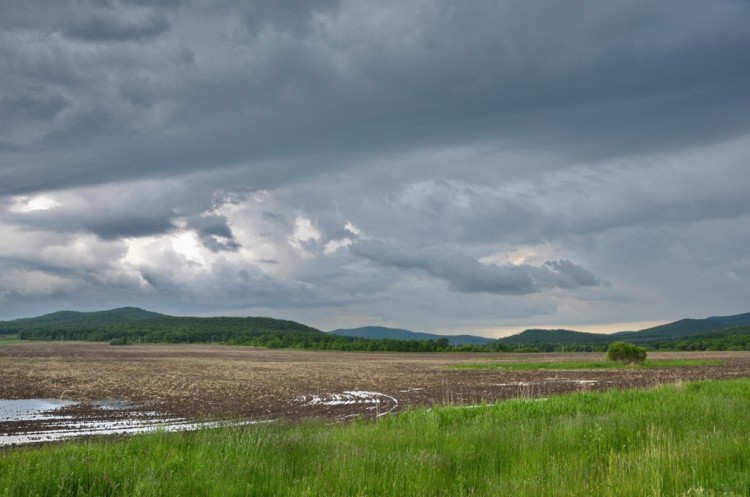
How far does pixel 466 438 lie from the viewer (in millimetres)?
14125

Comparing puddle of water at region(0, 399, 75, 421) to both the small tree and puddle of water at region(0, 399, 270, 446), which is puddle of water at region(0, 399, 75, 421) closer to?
puddle of water at region(0, 399, 270, 446)

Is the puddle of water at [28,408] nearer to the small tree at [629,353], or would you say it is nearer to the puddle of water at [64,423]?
the puddle of water at [64,423]

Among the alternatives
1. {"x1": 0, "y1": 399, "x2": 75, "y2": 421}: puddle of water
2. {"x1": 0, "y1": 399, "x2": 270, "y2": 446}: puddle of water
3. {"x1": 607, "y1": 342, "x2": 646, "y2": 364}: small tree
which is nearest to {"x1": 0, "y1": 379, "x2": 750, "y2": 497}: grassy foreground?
{"x1": 0, "y1": 399, "x2": 270, "y2": 446}: puddle of water

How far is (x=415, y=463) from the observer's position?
10711 mm

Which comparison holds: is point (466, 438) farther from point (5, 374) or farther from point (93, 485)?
point (5, 374)

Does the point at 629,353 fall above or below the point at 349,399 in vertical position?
above

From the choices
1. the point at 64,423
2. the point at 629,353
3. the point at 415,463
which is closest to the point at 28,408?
the point at 64,423

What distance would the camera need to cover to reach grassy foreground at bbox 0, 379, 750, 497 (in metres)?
8.95

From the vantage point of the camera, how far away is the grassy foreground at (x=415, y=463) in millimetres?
8945

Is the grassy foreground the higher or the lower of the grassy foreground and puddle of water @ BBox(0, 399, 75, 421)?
the higher

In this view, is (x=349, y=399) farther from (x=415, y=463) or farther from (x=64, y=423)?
(x=415, y=463)

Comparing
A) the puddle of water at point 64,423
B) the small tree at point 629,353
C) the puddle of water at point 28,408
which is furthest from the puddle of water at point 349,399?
the small tree at point 629,353

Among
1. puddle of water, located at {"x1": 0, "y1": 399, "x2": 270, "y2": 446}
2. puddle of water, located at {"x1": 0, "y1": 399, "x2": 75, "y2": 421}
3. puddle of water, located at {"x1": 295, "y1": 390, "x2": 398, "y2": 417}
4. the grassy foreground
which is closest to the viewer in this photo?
the grassy foreground

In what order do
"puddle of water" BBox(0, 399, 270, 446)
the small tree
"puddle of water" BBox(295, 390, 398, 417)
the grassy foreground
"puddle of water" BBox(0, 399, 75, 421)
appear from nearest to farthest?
1. the grassy foreground
2. "puddle of water" BBox(0, 399, 270, 446)
3. "puddle of water" BBox(0, 399, 75, 421)
4. "puddle of water" BBox(295, 390, 398, 417)
5. the small tree
